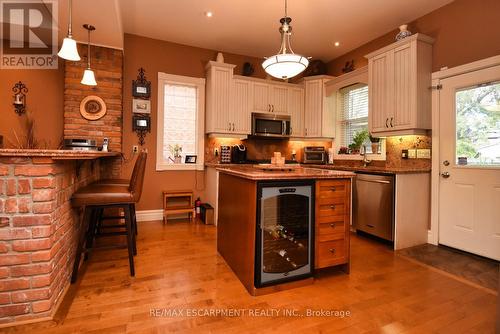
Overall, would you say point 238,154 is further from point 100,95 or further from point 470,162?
point 470,162

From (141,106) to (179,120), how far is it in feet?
2.09

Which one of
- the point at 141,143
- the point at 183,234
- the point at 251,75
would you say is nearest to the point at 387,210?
the point at 183,234

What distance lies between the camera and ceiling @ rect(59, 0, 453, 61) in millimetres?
3143

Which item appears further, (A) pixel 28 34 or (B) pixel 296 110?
(B) pixel 296 110

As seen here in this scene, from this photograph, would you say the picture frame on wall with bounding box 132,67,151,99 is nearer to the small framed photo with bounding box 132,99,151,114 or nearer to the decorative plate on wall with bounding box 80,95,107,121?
the small framed photo with bounding box 132,99,151,114

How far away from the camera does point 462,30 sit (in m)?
2.96

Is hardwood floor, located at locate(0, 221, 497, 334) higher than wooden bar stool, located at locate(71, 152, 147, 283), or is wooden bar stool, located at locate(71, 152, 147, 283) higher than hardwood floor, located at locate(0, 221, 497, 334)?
wooden bar stool, located at locate(71, 152, 147, 283)

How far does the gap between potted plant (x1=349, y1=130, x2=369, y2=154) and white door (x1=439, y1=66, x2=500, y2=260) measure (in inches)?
46.1

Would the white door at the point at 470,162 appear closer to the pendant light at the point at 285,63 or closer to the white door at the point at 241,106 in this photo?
the pendant light at the point at 285,63

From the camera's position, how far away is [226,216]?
2.52 meters

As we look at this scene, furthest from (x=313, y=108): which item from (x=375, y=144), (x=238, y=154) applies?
(x=238, y=154)

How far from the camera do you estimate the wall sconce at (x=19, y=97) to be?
372 cm

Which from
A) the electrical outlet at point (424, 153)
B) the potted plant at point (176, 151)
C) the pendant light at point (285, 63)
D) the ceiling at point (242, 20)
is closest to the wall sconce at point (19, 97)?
the ceiling at point (242, 20)

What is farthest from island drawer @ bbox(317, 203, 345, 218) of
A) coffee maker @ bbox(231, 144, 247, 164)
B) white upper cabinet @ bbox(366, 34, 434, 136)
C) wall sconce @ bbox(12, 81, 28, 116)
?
wall sconce @ bbox(12, 81, 28, 116)
